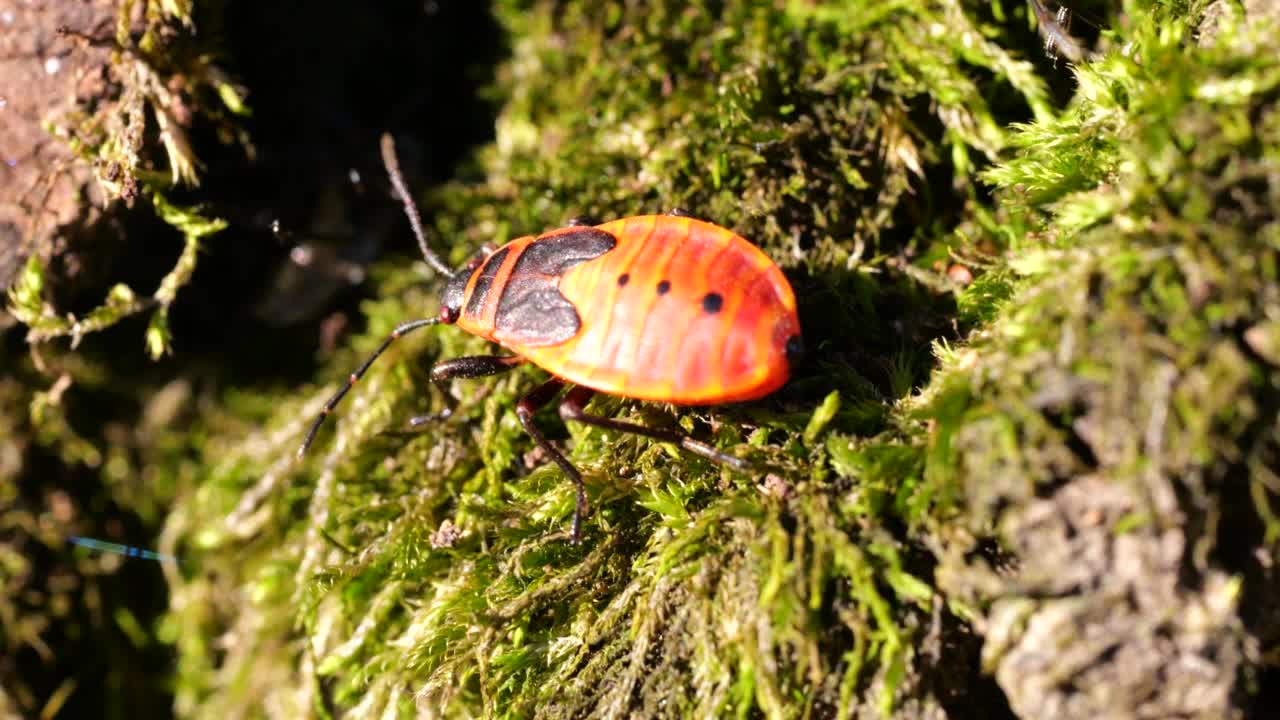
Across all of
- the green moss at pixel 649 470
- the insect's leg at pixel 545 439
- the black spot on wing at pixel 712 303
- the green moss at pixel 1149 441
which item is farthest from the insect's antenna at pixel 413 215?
the green moss at pixel 1149 441

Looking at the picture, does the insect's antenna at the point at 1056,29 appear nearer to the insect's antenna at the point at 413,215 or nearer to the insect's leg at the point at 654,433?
the insect's leg at the point at 654,433

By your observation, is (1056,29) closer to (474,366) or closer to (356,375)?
(474,366)

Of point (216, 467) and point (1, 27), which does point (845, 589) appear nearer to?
point (216, 467)

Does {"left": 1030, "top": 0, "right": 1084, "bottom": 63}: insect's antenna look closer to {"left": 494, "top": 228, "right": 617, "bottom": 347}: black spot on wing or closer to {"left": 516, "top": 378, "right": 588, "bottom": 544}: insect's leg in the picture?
{"left": 494, "top": 228, "right": 617, "bottom": 347}: black spot on wing

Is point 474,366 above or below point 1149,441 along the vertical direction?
below

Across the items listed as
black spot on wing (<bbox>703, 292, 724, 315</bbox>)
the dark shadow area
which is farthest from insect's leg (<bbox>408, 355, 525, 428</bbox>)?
the dark shadow area

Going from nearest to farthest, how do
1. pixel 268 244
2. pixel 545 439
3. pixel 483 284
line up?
pixel 545 439 < pixel 483 284 < pixel 268 244

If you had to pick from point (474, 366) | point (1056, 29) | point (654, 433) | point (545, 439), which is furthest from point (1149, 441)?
point (474, 366)
